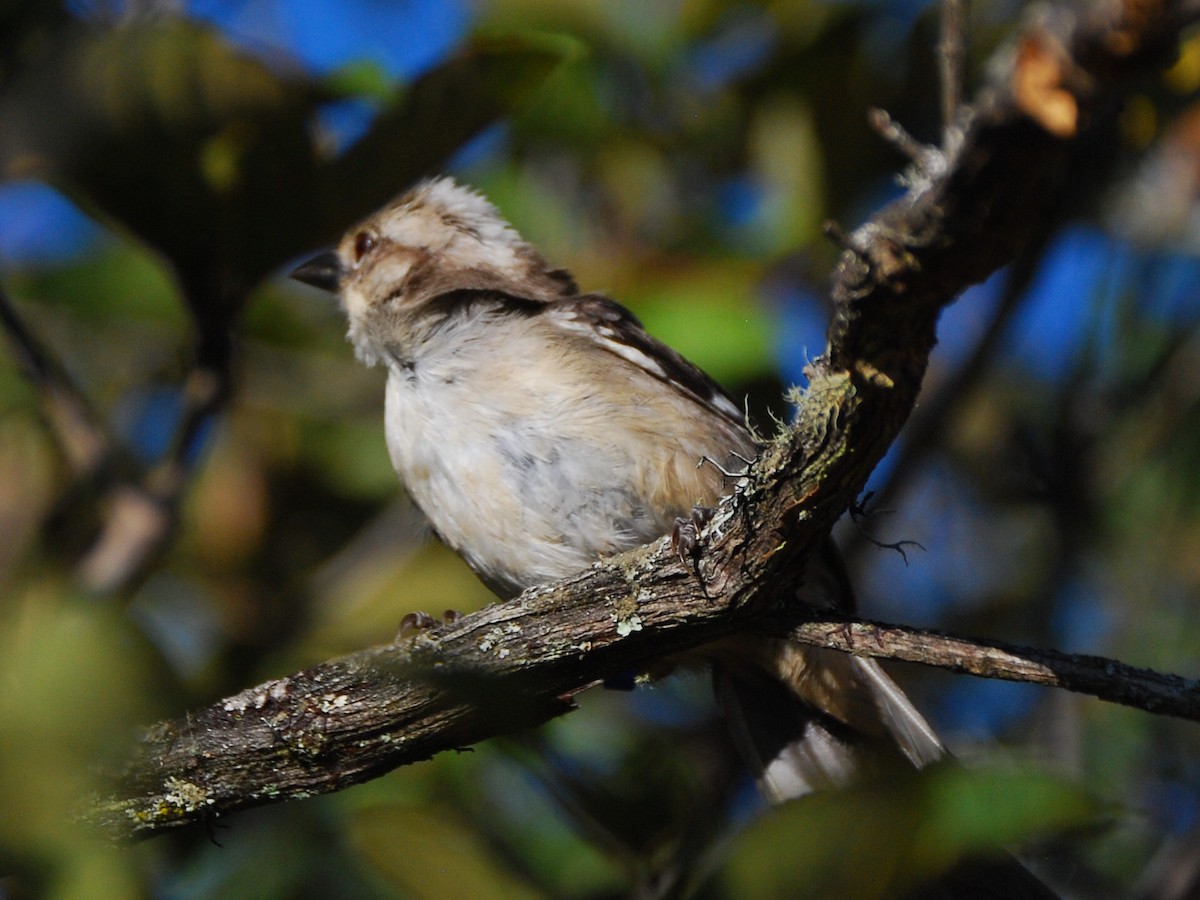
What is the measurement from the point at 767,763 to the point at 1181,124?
379 cm

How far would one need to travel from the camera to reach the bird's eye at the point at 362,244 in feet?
18.1

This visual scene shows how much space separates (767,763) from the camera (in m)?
4.90

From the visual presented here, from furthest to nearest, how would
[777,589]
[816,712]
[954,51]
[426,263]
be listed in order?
[426,263] < [816,712] < [777,589] < [954,51]

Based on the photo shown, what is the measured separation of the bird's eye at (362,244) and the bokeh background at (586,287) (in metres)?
0.45

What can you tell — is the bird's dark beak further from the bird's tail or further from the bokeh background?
the bird's tail

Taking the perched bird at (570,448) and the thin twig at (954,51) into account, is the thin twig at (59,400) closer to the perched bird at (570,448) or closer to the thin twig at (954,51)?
the perched bird at (570,448)

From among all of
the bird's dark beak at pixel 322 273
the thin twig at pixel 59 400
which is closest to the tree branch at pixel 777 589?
the thin twig at pixel 59 400

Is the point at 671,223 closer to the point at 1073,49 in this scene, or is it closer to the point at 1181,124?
the point at 1181,124

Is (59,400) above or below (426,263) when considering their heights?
above

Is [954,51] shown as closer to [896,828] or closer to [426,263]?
[896,828]

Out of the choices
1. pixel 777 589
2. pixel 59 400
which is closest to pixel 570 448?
pixel 777 589

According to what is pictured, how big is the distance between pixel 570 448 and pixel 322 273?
1.82 metres

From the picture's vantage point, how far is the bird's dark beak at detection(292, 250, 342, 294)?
18.2 ft

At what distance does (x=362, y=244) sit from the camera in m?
5.57
